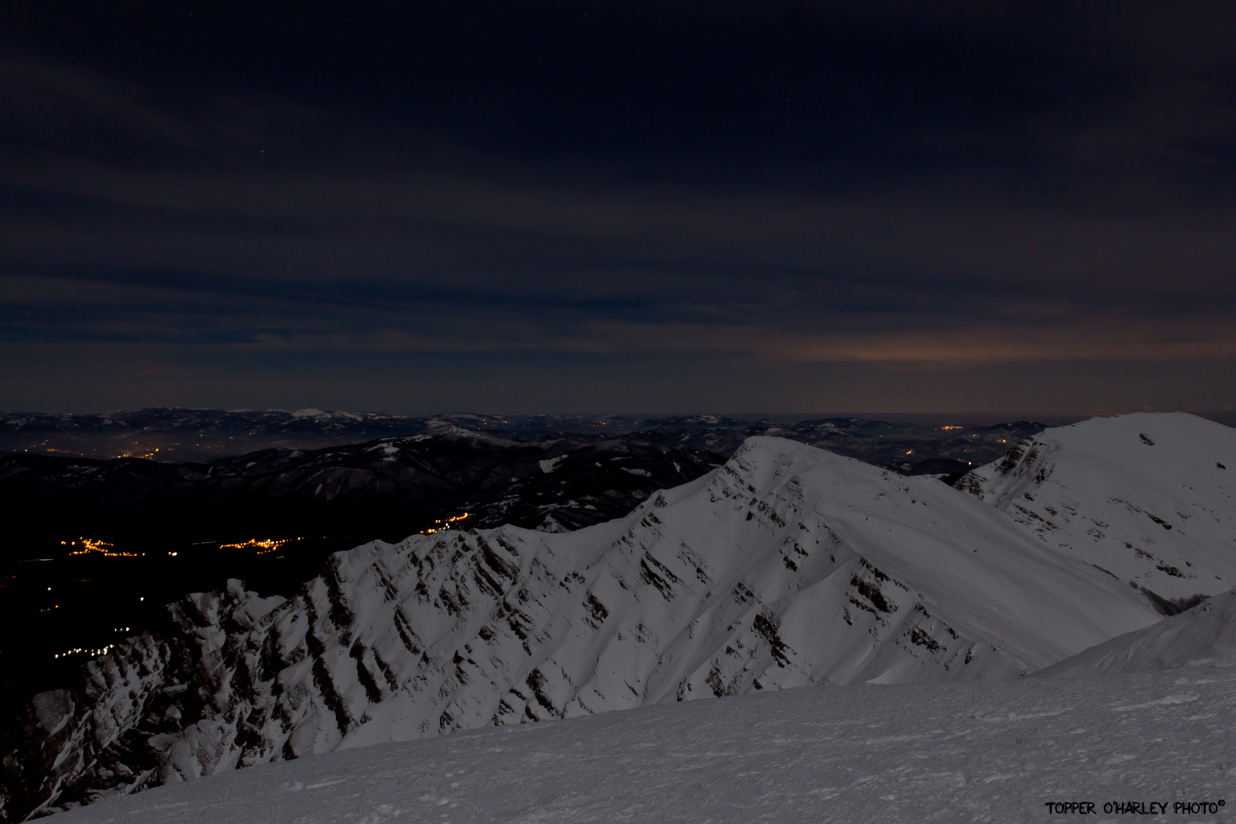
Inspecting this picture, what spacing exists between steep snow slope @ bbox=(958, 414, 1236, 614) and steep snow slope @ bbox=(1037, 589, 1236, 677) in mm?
132687

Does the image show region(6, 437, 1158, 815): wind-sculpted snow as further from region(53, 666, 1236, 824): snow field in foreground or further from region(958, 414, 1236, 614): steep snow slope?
region(53, 666, 1236, 824): snow field in foreground

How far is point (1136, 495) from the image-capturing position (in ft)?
529

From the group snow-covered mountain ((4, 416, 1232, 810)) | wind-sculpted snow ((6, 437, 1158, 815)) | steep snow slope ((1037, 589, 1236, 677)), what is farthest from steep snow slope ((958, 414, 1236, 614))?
steep snow slope ((1037, 589, 1236, 677))

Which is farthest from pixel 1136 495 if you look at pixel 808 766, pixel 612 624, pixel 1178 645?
pixel 808 766

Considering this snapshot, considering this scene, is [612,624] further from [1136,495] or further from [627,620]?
[1136,495]

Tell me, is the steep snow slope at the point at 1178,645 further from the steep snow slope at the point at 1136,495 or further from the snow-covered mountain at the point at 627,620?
the steep snow slope at the point at 1136,495

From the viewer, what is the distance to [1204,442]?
611 ft

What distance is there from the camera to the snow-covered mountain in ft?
294

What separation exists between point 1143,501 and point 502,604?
153313mm

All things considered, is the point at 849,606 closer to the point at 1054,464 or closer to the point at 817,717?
the point at 817,717

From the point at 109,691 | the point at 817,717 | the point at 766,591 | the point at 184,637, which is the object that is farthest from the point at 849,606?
the point at 109,691

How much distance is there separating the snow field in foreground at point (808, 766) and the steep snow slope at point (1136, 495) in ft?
481

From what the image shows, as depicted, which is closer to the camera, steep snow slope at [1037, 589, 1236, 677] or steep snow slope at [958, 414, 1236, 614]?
steep snow slope at [1037, 589, 1236, 677]

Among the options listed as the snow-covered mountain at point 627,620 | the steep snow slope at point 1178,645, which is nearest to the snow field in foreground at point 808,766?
the steep snow slope at point 1178,645
